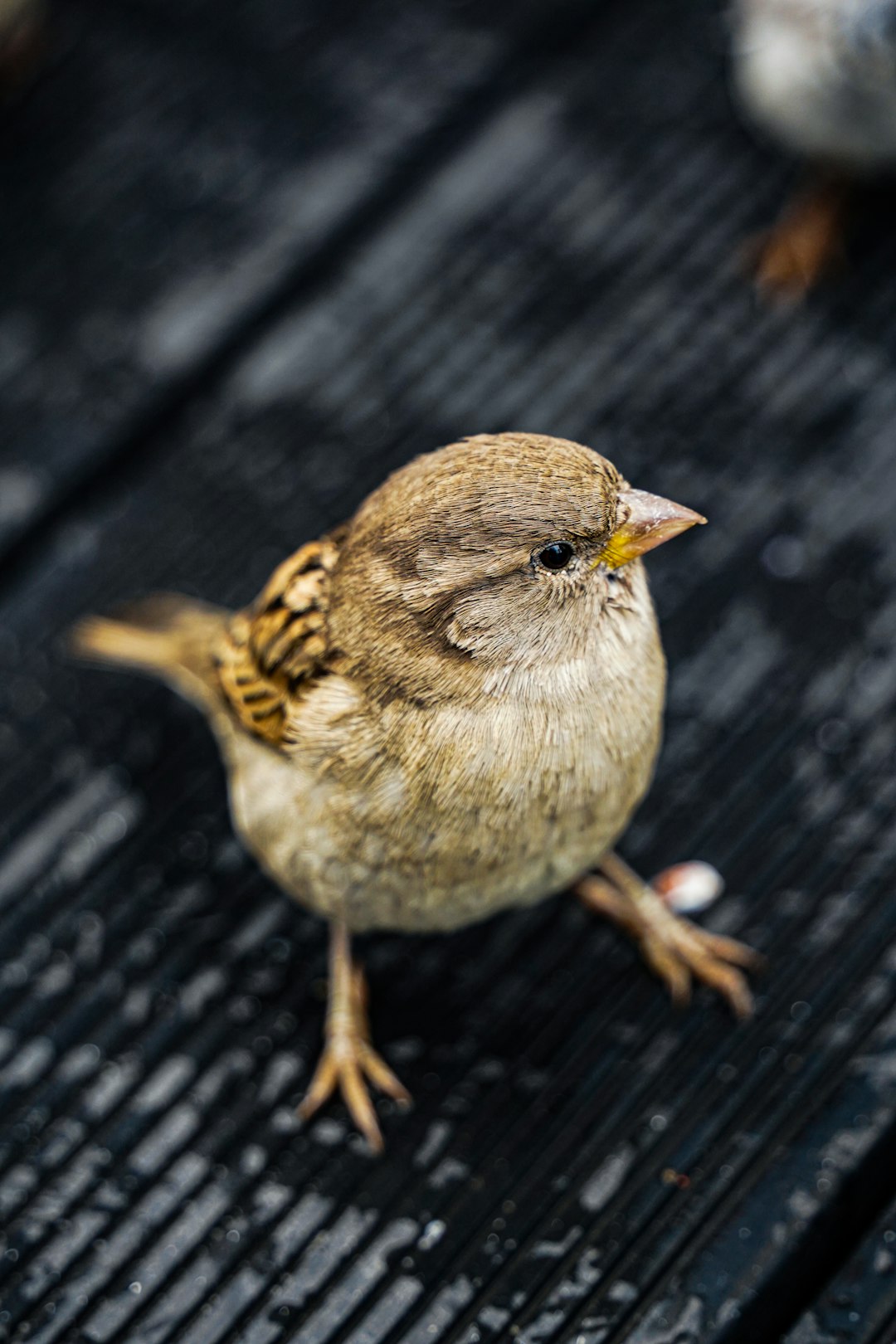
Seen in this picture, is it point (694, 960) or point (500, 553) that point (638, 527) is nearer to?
point (500, 553)

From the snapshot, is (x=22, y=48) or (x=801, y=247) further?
(x=22, y=48)

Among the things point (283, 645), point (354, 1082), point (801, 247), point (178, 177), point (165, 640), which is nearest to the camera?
point (283, 645)

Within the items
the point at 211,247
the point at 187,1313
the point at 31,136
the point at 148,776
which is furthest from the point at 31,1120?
the point at 31,136

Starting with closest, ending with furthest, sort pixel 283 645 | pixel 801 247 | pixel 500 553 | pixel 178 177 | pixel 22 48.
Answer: pixel 500 553, pixel 283 645, pixel 801 247, pixel 178 177, pixel 22 48

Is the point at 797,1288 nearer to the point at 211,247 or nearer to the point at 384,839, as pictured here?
the point at 384,839

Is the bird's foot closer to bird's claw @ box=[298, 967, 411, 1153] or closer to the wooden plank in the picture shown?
the wooden plank

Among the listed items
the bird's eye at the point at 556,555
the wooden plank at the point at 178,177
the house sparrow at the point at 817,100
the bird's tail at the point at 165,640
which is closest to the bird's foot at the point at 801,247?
the house sparrow at the point at 817,100

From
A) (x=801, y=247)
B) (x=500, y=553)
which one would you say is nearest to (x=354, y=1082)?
(x=500, y=553)

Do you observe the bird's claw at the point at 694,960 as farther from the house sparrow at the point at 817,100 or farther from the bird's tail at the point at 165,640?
the house sparrow at the point at 817,100
